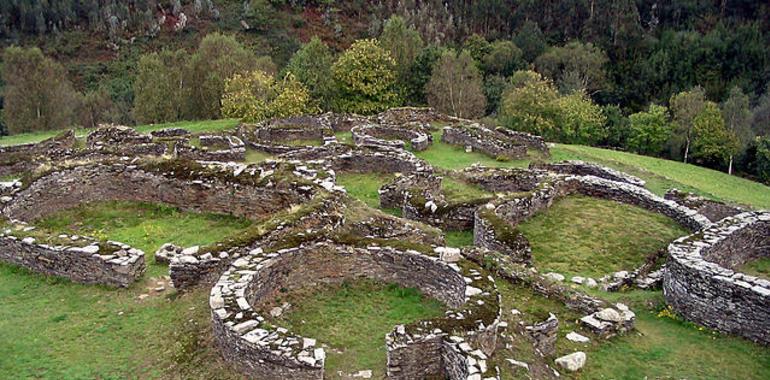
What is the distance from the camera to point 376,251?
16094 mm

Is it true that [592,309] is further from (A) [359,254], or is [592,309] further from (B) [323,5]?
(B) [323,5]

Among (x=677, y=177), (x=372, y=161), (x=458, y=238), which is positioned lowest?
(x=677, y=177)

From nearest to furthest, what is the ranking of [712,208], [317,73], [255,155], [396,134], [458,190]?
[712,208] → [458,190] → [255,155] → [396,134] → [317,73]

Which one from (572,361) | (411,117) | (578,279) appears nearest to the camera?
(572,361)

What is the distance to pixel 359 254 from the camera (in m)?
16.1

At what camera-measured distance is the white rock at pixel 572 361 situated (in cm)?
1267

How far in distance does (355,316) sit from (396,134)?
90.3 feet

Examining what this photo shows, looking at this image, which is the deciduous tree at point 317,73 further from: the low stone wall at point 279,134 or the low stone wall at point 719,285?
the low stone wall at point 719,285

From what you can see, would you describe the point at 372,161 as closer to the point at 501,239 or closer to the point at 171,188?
the point at 171,188

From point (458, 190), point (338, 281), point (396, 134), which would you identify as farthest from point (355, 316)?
point (396, 134)

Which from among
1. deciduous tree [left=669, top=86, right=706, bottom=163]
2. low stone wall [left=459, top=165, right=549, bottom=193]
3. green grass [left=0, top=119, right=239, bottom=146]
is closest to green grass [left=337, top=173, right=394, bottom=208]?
low stone wall [left=459, top=165, right=549, bottom=193]

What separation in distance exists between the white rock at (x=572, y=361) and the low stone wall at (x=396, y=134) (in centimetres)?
2604

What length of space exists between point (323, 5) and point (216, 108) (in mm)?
109112

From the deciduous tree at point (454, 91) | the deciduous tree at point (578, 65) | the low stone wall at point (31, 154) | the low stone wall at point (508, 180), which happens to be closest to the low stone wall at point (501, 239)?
the low stone wall at point (508, 180)
